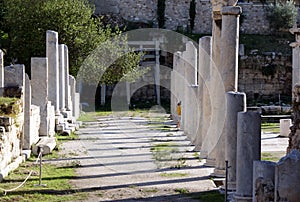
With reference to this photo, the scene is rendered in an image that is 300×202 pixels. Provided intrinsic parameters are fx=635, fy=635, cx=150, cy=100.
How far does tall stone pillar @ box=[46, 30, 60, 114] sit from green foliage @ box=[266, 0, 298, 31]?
2360cm

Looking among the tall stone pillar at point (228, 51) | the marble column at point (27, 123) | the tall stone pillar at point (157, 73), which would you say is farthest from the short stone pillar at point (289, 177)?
the tall stone pillar at point (157, 73)

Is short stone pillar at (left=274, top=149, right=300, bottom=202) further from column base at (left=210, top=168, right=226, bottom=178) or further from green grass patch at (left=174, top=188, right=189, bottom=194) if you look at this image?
column base at (left=210, top=168, right=226, bottom=178)

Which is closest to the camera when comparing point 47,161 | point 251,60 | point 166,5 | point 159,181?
point 159,181

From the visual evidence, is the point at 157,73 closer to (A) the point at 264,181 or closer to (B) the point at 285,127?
(B) the point at 285,127

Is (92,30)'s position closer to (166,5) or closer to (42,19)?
(42,19)

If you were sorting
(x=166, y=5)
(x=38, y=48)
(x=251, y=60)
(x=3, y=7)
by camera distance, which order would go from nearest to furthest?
(x=38, y=48) → (x=3, y=7) → (x=251, y=60) → (x=166, y=5)

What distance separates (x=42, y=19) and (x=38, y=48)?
136cm

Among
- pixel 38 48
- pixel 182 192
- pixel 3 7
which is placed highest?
pixel 3 7

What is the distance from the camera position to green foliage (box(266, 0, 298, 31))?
4091 centimetres

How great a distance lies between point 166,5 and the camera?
43.0 metres

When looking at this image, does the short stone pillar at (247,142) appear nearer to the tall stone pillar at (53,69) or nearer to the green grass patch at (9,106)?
the green grass patch at (9,106)

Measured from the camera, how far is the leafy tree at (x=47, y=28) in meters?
28.7

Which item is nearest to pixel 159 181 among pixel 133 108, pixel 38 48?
pixel 38 48

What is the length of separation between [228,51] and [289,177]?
5.77 m
